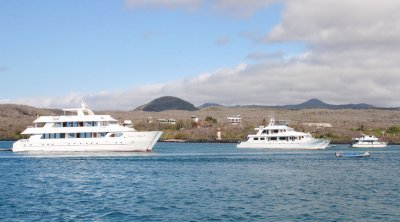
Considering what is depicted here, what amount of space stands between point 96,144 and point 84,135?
317 cm

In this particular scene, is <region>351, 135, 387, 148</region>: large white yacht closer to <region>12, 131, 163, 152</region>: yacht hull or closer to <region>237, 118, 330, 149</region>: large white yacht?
<region>237, 118, 330, 149</region>: large white yacht

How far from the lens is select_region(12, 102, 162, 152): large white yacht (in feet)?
344

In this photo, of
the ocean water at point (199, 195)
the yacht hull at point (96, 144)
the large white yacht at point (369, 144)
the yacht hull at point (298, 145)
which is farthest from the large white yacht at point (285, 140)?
the ocean water at point (199, 195)

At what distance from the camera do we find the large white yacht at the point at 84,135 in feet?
344

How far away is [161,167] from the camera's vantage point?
7406 cm

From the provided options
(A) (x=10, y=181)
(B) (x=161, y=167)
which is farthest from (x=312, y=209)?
(B) (x=161, y=167)

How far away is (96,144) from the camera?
105 metres

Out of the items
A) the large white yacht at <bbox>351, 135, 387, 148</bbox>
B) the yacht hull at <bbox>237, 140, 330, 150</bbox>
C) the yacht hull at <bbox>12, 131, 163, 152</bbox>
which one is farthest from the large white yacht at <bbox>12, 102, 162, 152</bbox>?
the large white yacht at <bbox>351, 135, 387, 148</bbox>

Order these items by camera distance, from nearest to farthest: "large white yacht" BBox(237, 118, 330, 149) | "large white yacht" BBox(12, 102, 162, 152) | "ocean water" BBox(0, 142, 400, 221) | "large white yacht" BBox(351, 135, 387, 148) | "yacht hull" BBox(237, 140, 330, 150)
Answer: "ocean water" BBox(0, 142, 400, 221) < "large white yacht" BBox(12, 102, 162, 152) < "yacht hull" BBox(237, 140, 330, 150) < "large white yacht" BBox(237, 118, 330, 149) < "large white yacht" BBox(351, 135, 387, 148)

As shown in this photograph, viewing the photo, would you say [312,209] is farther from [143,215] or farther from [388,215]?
[143,215]

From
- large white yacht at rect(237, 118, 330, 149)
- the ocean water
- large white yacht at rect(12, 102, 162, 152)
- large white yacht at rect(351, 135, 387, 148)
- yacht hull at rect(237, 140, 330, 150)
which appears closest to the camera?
the ocean water

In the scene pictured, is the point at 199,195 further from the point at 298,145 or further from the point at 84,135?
the point at 298,145

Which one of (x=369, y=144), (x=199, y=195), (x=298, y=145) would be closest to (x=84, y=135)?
(x=298, y=145)

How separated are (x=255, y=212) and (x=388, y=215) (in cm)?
840
